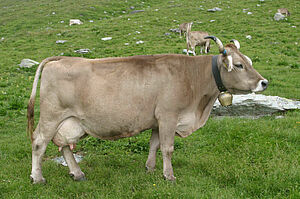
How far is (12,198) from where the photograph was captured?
5.07 metres

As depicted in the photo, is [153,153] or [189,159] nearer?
[153,153]

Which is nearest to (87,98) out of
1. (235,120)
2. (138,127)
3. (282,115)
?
(138,127)

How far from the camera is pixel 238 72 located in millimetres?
5500

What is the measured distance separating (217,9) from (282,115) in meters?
23.2

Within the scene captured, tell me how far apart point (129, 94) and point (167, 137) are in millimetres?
1028

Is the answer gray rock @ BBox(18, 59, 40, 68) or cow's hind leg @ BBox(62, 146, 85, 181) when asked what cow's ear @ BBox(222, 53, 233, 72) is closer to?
cow's hind leg @ BBox(62, 146, 85, 181)

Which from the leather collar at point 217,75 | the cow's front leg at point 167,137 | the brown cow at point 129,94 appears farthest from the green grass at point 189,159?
the leather collar at point 217,75

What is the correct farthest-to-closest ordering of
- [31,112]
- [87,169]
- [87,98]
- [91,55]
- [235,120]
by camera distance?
[91,55] → [235,120] → [87,169] → [31,112] → [87,98]

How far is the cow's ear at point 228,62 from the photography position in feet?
17.2

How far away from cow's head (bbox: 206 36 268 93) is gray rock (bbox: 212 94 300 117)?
10.9 ft

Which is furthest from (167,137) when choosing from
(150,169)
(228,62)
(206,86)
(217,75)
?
(228,62)

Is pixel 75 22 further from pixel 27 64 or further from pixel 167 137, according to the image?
pixel 167 137

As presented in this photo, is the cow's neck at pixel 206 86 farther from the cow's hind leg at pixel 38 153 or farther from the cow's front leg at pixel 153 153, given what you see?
the cow's hind leg at pixel 38 153

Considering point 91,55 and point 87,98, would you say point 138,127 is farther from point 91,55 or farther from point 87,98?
point 91,55
